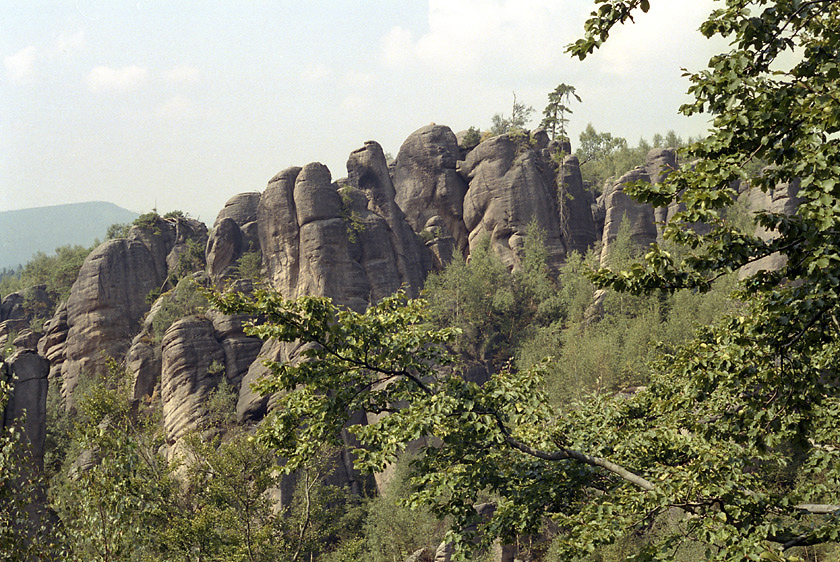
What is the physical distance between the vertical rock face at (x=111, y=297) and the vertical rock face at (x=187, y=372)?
27.8 feet

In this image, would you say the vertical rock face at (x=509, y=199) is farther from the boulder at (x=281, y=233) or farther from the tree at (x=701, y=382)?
the tree at (x=701, y=382)

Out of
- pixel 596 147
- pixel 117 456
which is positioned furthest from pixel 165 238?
pixel 596 147

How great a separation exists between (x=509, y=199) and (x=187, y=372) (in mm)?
32693

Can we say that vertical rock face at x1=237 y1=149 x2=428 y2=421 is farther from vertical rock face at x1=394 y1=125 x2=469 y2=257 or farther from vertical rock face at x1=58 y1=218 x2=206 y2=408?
vertical rock face at x1=58 y1=218 x2=206 y2=408

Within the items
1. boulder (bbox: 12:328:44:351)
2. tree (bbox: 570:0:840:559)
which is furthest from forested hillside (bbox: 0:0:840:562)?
boulder (bbox: 12:328:44:351)

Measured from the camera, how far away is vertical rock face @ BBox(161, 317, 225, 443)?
1647 inches

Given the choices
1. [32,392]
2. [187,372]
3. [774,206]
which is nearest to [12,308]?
[187,372]

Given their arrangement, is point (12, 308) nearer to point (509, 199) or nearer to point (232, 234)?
point (232, 234)

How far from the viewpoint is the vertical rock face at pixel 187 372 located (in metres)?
41.8

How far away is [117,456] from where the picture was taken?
9.55 m

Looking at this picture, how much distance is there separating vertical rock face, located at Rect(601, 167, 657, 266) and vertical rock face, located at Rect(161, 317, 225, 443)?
3446cm

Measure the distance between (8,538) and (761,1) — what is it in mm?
11076

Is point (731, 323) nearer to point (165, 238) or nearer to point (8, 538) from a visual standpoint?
point (8, 538)

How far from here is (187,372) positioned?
141 ft
